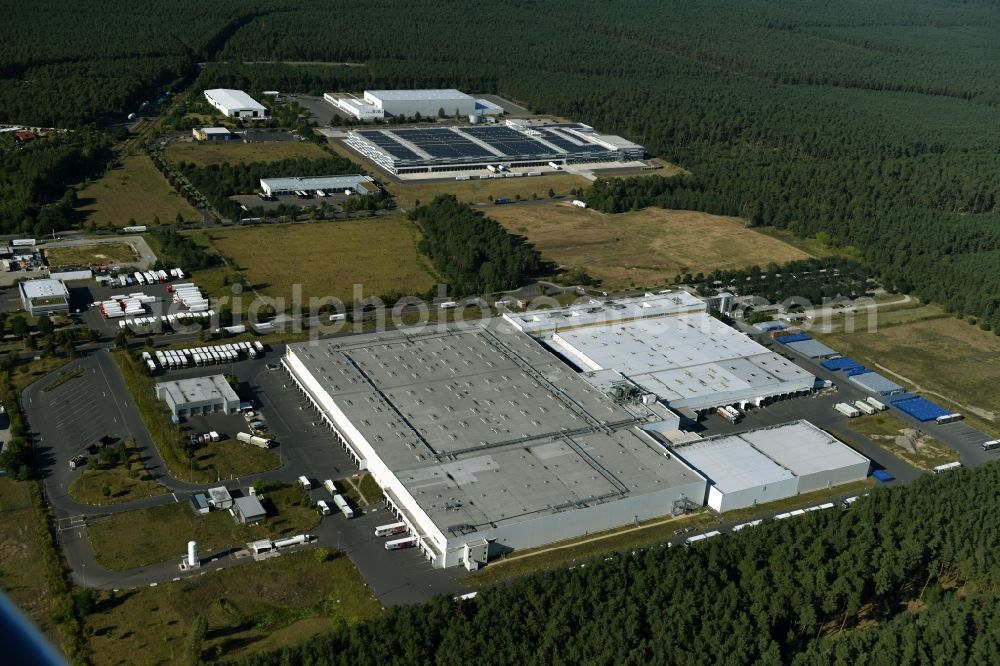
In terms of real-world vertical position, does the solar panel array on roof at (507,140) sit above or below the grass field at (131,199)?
above

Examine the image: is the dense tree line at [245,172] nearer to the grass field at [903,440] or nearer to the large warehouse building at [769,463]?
the large warehouse building at [769,463]

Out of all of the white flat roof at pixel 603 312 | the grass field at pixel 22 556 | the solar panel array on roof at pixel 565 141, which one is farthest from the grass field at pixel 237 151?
the grass field at pixel 22 556

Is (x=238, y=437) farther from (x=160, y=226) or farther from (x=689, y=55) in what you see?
(x=689, y=55)

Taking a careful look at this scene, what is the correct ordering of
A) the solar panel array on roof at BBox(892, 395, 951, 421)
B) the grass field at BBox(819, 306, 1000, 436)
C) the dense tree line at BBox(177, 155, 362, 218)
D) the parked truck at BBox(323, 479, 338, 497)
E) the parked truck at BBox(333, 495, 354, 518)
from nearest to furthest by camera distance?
the parked truck at BBox(333, 495, 354, 518), the parked truck at BBox(323, 479, 338, 497), the solar panel array on roof at BBox(892, 395, 951, 421), the grass field at BBox(819, 306, 1000, 436), the dense tree line at BBox(177, 155, 362, 218)

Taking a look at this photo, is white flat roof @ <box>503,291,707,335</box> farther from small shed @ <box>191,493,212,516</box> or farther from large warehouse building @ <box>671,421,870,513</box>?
small shed @ <box>191,493,212,516</box>

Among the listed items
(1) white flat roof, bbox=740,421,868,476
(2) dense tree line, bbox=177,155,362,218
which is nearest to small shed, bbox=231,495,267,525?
(1) white flat roof, bbox=740,421,868,476

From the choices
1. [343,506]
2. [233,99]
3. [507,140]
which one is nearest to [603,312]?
[343,506]
